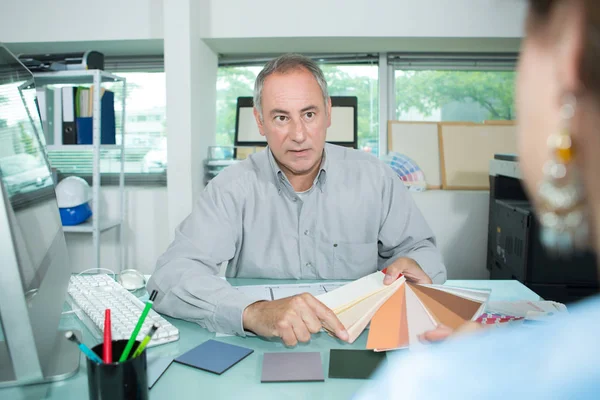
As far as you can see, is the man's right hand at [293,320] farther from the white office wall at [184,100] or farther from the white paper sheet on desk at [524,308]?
the white office wall at [184,100]

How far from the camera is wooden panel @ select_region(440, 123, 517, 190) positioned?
3035 millimetres

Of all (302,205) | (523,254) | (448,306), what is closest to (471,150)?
(523,254)

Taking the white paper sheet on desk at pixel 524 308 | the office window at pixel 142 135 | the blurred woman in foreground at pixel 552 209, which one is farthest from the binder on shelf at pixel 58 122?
the blurred woman in foreground at pixel 552 209

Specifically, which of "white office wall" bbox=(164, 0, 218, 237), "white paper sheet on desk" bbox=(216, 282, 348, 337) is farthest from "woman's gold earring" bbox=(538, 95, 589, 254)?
"white office wall" bbox=(164, 0, 218, 237)

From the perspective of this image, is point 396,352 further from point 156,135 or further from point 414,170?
point 156,135

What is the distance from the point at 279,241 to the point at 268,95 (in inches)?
18.4

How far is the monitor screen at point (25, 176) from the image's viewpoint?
73 centimetres

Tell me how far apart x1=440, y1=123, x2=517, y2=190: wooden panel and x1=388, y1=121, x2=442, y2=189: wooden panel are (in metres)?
0.05

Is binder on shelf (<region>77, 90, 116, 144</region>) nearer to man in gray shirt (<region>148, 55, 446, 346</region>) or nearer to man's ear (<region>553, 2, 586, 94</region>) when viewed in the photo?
man in gray shirt (<region>148, 55, 446, 346</region>)

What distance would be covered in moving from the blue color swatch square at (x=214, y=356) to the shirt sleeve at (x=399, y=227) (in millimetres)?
722

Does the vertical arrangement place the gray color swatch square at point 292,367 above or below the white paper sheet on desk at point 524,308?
below

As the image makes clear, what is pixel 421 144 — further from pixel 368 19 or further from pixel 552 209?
pixel 552 209

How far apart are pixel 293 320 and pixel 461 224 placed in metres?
2.23

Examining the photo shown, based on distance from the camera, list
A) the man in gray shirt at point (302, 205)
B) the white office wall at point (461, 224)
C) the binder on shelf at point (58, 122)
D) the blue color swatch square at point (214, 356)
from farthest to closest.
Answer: the white office wall at point (461, 224) → the binder on shelf at point (58, 122) → the man in gray shirt at point (302, 205) → the blue color swatch square at point (214, 356)
